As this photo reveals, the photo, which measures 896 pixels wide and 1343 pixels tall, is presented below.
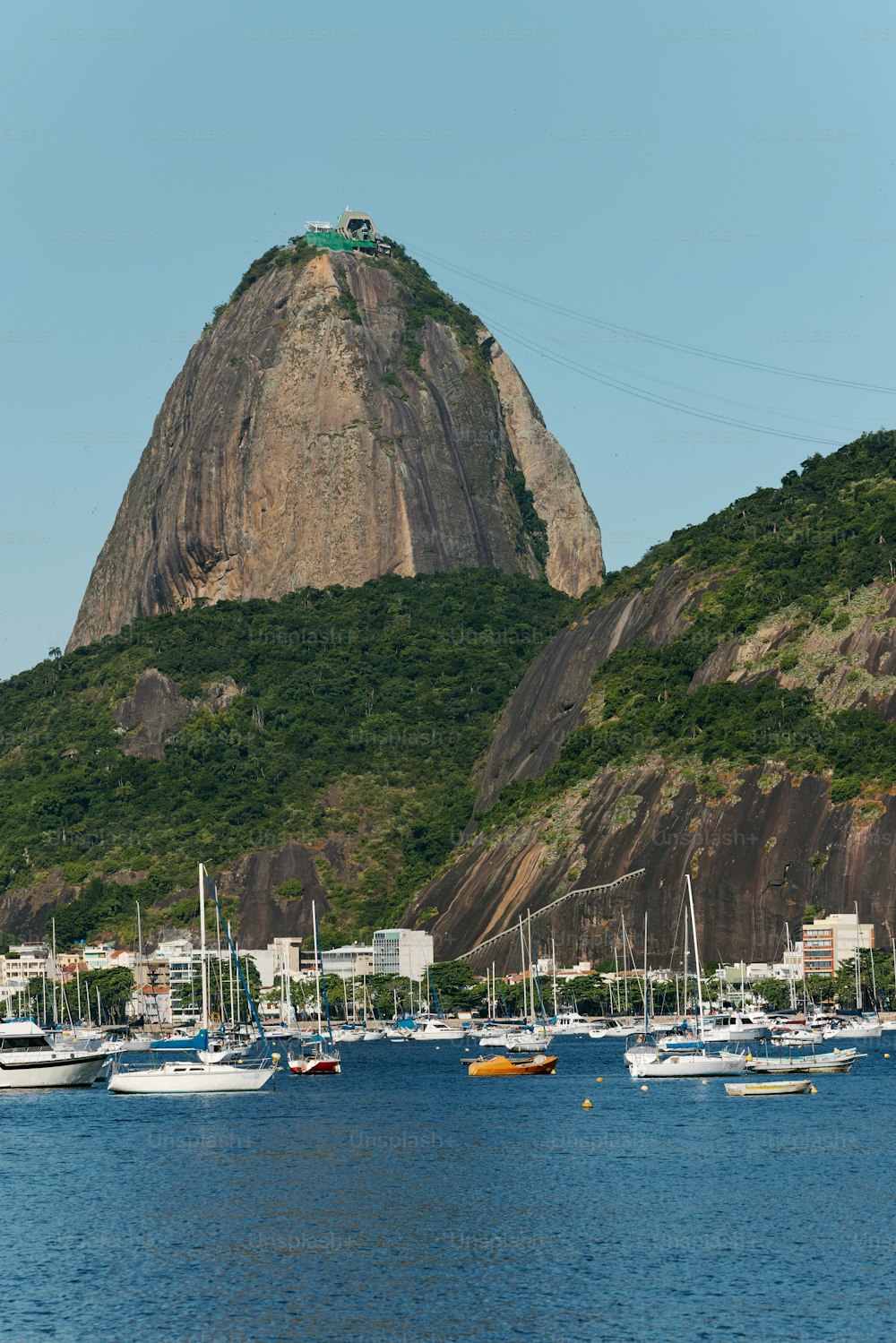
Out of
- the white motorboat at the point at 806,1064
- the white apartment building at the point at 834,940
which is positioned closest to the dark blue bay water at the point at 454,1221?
the white motorboat at the point at 806,1064

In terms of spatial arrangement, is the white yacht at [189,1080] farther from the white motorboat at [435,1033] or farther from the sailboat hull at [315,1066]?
the white motorboat at [435,1033]

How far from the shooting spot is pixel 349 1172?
83.4 m

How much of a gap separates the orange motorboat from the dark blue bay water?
2558 cm

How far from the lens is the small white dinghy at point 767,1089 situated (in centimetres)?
11625

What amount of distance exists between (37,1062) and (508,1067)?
35.2m

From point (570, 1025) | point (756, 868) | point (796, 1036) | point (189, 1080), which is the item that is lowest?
point (796, 1036)

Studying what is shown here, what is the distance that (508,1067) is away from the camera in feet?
475

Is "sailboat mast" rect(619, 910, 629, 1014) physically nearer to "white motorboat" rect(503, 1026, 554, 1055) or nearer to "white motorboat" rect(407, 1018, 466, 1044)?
"white motorboat" rect(407, 1018, 466, 1044)

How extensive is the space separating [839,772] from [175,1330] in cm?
14731

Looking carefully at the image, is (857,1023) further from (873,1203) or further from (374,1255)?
(374,1255)

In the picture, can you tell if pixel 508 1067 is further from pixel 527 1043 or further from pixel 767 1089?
pixel 767 1089

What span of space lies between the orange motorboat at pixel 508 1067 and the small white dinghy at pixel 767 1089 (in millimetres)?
25924

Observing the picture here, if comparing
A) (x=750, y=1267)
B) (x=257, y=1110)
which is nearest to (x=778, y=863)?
(x=257, y=1110)

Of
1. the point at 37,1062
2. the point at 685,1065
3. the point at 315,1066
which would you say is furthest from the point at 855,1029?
the point at 37,1062
